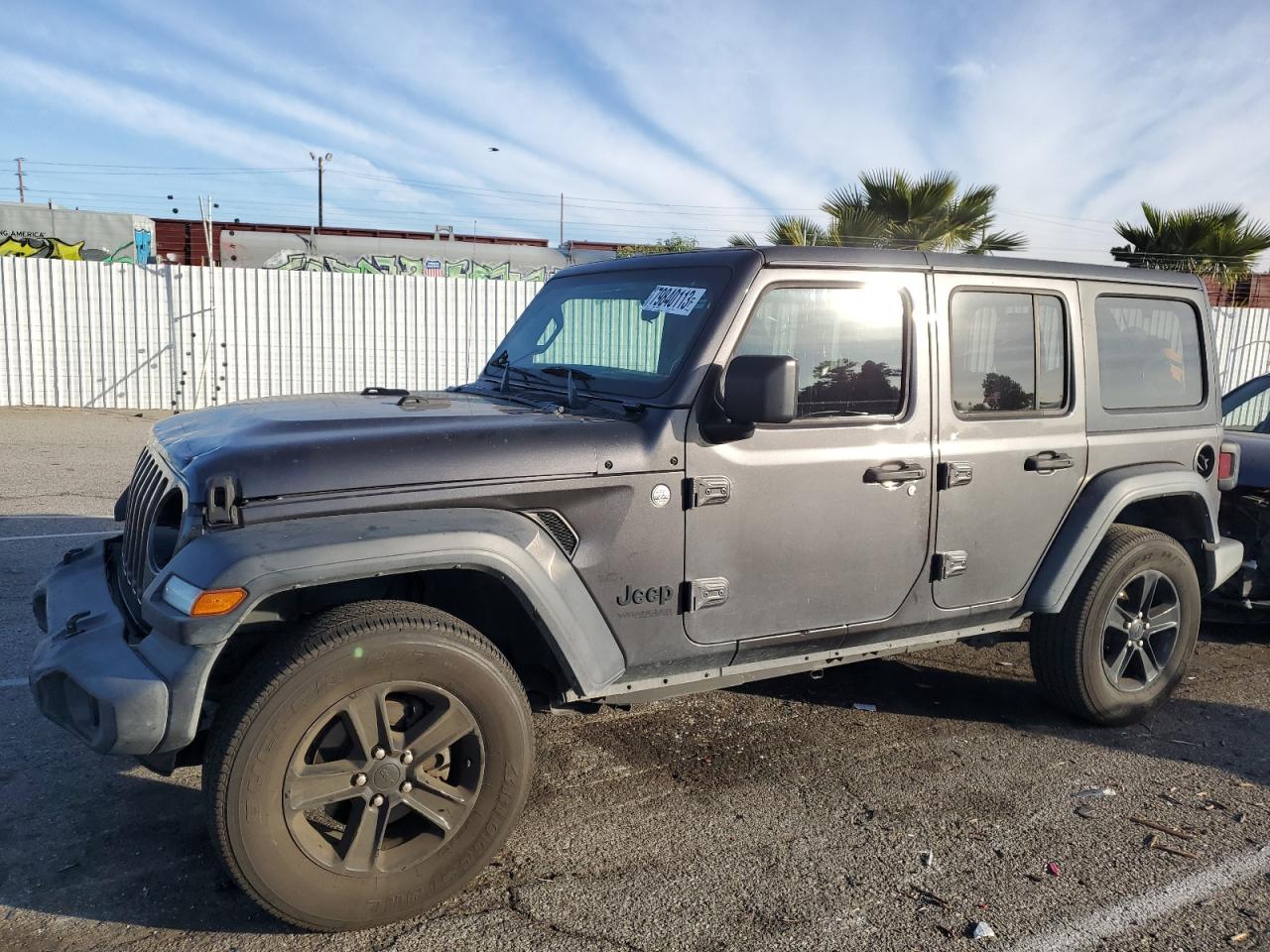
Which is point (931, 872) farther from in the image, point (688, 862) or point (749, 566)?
point (749, 566)

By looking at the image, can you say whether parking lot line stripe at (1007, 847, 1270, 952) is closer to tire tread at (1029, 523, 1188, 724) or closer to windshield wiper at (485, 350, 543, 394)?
tire tread at (1029, 523, 1188, 724)

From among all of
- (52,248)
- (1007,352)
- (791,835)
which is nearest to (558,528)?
(791,835)

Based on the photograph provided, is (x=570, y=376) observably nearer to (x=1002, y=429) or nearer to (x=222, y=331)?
(x=1002, y=429)

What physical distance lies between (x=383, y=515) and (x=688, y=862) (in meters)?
1.50

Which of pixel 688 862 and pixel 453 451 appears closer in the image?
pixel 453 451

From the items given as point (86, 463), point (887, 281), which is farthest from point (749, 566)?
point (86, 463)

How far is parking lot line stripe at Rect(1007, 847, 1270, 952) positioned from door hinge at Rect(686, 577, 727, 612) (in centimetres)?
132

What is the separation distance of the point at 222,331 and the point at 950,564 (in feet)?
49.2

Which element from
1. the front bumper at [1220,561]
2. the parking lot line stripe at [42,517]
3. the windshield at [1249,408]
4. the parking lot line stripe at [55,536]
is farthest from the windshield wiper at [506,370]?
the windshield at [1249,408]

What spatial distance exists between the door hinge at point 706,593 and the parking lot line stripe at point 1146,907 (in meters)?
1.32

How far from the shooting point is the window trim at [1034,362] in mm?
3670

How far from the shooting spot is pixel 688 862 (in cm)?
308

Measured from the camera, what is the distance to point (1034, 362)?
154 inches

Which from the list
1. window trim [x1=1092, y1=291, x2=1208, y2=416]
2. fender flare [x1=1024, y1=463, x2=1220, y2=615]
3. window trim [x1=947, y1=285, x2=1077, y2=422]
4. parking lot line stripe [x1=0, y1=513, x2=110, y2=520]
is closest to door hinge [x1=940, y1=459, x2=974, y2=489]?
window trim [x1=947, y1=285, x2=1077, y2=422]
